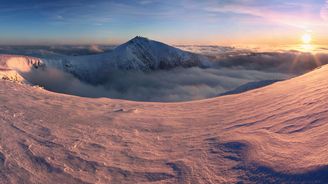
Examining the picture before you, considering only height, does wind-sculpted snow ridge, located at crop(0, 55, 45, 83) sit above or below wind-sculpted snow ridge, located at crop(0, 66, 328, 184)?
below

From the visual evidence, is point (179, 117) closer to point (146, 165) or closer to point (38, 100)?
point (146, 165)

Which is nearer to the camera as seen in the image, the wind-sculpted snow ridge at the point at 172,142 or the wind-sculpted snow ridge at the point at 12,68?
the wind-sculpted snow ridge at the point at 172,142

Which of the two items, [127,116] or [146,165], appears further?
[127,116]

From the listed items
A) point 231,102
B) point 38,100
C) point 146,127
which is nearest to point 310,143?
point 146,127

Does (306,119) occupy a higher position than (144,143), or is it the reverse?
(306,119)

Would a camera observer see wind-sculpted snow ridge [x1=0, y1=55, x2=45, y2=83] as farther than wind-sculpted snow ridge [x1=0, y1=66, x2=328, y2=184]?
Yes

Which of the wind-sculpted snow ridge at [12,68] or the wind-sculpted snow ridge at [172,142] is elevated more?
the wind-sculpted snow ridge at [172,142]

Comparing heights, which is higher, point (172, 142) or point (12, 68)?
→ point (172, 142)

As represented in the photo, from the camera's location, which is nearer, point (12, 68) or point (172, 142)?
point (172, 142)
